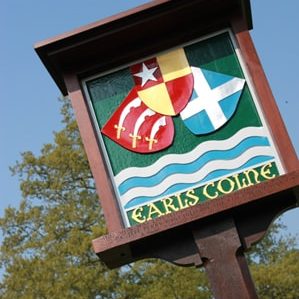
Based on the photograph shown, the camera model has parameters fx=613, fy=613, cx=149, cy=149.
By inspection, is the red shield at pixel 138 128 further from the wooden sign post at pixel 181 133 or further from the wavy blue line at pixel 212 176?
the wavy blue line at pixel 212 176

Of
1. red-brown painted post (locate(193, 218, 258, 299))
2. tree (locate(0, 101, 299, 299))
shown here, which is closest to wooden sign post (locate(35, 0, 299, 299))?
red-brown painted post (locate(193, 218, 258, 299))

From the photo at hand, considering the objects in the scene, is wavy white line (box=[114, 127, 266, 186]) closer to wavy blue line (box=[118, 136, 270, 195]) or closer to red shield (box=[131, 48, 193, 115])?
wavy blue line (box=[118, 136, 270, 195])

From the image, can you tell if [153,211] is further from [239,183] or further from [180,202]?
[239,183]

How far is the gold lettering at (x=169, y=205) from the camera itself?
2.41 metres

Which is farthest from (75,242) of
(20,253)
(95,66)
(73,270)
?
(95,66)

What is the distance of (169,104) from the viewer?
2.60 meters

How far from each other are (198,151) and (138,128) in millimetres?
276

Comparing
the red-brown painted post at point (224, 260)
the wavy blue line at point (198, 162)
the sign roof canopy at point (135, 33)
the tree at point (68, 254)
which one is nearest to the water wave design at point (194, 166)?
the wavy blue line at point (198, 162)

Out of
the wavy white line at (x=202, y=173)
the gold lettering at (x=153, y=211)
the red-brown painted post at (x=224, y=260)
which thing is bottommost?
the red-brown painted post at (x=224, y=260)

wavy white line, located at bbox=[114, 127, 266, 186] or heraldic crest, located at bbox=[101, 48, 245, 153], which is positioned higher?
heraldic crest, located at bbox=[101, 48, 245, 153]

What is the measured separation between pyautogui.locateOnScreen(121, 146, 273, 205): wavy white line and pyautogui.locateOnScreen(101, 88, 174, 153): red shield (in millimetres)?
159

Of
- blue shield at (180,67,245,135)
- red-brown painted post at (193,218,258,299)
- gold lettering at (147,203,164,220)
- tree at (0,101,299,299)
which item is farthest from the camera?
tree at (0,101,299,299)

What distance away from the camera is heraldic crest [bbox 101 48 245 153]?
255 cm

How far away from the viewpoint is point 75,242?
1166cm
